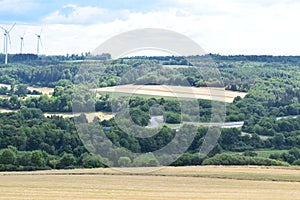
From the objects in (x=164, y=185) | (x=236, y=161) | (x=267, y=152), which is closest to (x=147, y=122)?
(x=164, y=185)

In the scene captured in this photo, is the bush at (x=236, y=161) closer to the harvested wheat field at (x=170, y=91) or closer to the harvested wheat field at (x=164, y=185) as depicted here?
the harvested wheat field at (x=170, y=91)

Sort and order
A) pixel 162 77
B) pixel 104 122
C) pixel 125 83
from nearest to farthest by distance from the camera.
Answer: pixel 104 122
pixel 125 83
pixel 162 77

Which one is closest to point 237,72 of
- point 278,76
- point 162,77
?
point 278,76

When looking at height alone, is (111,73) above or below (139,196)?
above

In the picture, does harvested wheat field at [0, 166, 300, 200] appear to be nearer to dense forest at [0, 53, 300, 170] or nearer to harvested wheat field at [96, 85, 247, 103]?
dense forest at [0, 53, 300, 170]

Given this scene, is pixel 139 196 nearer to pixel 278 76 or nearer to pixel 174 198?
pixel 174 198

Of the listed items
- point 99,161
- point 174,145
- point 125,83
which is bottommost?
point 99,161

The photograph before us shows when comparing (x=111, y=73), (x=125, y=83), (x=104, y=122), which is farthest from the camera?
(x=111, y=73)
